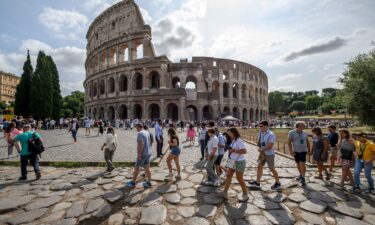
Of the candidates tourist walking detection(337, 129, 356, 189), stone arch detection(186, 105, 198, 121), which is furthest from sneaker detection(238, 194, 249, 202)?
stone arch detection(186, 105, 198, 121)

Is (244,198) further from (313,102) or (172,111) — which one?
(313,102)

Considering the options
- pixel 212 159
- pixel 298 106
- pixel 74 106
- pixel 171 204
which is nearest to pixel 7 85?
pixel 74 106

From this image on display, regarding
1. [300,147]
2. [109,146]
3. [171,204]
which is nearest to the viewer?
[171,204]

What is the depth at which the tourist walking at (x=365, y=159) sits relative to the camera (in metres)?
4.54

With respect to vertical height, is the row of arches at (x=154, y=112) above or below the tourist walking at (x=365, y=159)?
above

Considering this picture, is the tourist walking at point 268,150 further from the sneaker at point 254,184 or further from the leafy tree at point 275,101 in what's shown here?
the leafy tree at point 275,101

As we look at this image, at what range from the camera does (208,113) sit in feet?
110

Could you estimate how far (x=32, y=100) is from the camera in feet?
92.4

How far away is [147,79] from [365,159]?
2756cm

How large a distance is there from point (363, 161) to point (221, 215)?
3.78 metres

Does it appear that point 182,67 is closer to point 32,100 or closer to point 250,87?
point 250,87

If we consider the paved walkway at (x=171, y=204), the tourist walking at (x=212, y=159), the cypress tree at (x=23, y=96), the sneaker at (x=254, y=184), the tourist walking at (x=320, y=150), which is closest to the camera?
the paved walkway at (x=171, y=204)

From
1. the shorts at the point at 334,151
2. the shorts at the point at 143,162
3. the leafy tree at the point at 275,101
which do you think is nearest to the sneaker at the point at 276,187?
the shorts at the point at 334,151

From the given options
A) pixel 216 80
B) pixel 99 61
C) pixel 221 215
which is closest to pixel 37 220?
pixel 221 215
